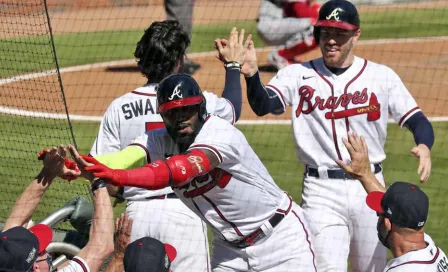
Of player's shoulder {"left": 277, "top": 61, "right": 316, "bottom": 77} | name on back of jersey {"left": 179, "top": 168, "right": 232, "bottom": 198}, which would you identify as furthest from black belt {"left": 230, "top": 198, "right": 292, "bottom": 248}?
player's shoulder {"left": 277, "top": 61, "right": 316, "bottom": 77}

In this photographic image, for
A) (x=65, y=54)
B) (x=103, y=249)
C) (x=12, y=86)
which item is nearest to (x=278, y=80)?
(x=103, y=249)

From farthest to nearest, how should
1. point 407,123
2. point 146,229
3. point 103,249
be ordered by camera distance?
point 407,123, point 146,229, point 103,249

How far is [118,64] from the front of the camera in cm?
1505

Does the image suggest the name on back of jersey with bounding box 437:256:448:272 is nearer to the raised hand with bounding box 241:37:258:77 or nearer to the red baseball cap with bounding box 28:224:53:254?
the red baseball cap with bounding box 28:224:53:254

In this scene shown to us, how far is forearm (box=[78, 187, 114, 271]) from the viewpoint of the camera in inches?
200

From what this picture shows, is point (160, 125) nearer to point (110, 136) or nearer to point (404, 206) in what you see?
point (110, 136)

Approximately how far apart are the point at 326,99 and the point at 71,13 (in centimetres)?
1332

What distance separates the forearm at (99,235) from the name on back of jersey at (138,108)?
27.0 inches

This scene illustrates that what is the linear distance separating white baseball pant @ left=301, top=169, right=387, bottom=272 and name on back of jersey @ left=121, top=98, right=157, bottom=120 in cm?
129

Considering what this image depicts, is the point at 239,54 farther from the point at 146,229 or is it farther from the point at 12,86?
the point at 12,86

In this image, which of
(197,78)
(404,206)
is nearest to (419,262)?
(404,206)

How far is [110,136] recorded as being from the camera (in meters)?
6.42

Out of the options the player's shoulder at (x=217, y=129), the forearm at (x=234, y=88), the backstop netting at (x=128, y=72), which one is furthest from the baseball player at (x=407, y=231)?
the backstop netting at (x=128, y=72)

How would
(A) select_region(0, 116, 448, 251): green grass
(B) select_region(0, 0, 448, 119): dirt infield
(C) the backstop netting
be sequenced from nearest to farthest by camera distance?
(A) select_region(0, 116, 448, 251): green grass → (C) the backstop netting → (B) select_region(0, 0, 448, 119): dirt infield
